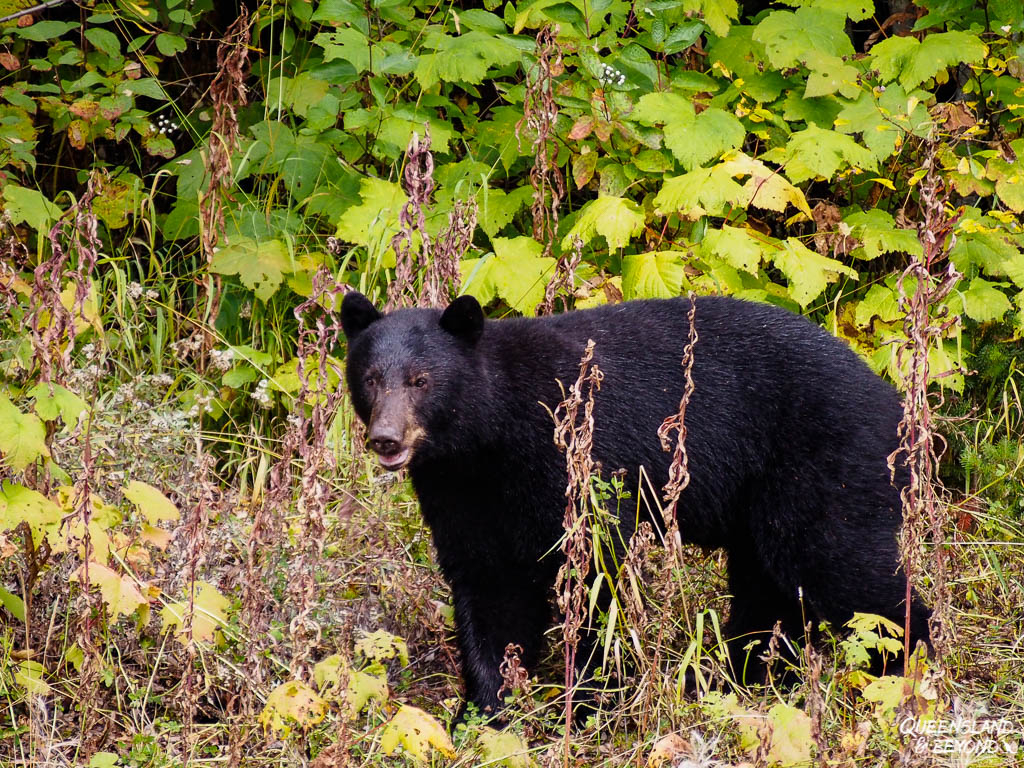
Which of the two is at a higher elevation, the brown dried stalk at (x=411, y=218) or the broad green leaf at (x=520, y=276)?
the brown dried stalk at (x=411, y=218)

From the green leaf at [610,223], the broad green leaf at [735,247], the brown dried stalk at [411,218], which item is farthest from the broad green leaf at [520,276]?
the broad green leaf at [735,247]

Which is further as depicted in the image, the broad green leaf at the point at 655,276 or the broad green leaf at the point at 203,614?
the broad green leaf at the point at 655,276

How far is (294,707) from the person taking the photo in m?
3.43

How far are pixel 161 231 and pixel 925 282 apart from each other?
5151mm

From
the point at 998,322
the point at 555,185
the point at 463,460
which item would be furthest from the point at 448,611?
the point at 998,322

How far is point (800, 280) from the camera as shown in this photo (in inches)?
226

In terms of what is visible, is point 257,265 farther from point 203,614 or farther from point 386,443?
point 203,614

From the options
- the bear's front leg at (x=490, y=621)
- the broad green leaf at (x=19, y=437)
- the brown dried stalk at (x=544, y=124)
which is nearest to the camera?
the broad green leaf at (x=19, y=437)

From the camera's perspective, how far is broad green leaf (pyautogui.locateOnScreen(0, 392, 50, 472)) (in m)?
3.56

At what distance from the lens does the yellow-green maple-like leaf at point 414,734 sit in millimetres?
3453

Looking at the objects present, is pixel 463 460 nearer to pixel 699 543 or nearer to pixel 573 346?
pixel 573 346

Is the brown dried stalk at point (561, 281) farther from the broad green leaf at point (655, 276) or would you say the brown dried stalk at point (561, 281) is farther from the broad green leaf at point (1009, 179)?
the broad green leaf at point (1009, 179)

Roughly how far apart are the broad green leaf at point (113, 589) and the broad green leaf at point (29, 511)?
0.16 metres

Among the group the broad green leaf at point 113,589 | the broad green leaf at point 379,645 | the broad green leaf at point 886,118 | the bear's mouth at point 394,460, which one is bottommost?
the broad green leaf at point 379,645
